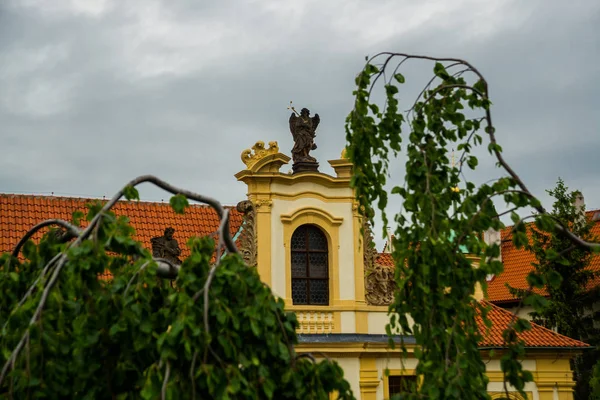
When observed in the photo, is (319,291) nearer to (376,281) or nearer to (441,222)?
(376,281)

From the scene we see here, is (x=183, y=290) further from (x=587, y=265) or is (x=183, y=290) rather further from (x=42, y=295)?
(x=587, y=265)

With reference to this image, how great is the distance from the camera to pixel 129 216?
22.5m

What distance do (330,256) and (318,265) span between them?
326 millimetres

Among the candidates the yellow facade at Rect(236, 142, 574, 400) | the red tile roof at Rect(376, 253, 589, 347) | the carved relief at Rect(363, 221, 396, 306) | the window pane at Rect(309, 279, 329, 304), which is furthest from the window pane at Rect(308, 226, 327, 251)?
the red tile roof at Rect(376, 253, 589, 347)

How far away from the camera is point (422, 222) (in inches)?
344

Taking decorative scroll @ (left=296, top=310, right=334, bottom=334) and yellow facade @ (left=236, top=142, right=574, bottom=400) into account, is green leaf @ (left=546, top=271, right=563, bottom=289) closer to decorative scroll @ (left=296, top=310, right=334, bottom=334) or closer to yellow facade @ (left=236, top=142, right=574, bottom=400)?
yellow facade @ (left=236, top=142, right=574, bottom=400)

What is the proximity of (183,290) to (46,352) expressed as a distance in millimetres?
1162

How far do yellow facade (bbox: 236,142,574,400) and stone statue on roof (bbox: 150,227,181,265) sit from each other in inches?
67.8

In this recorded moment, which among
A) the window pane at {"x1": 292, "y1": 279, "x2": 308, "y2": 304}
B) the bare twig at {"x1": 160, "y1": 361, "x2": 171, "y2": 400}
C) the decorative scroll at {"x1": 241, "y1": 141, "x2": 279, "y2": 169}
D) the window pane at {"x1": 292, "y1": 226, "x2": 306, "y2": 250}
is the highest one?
the decorative scroll at {"x1": 241, "y1": 141, "x2": 279, "y2": 169}

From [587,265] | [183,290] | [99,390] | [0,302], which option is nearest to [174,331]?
[183,290]

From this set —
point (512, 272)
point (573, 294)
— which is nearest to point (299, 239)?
point (573, 294)

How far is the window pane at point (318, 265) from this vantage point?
21484 mm

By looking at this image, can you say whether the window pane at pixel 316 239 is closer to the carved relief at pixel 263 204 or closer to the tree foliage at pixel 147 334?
the carved relief at pixel 263 204

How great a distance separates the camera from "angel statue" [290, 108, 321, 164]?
21.7 meters
